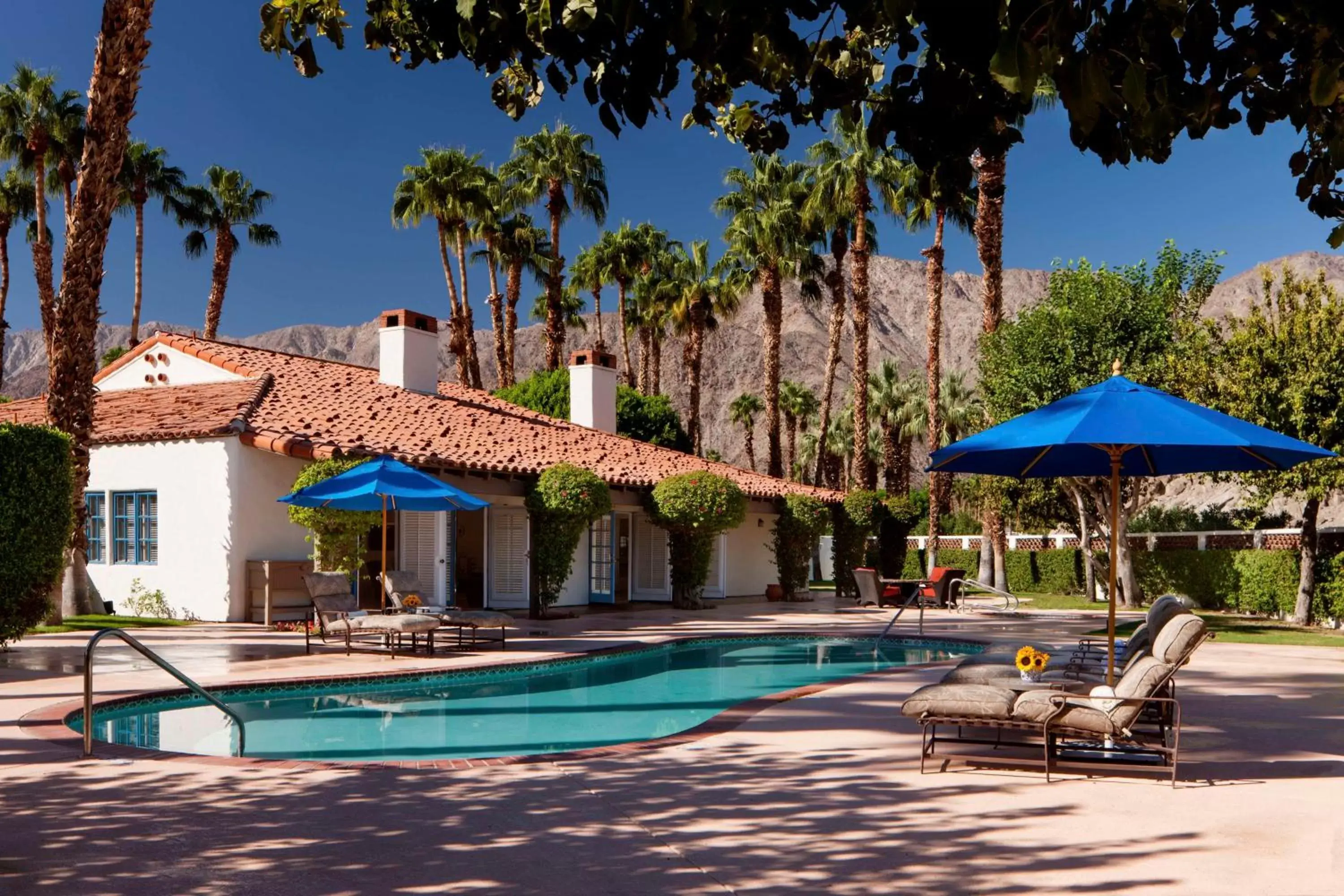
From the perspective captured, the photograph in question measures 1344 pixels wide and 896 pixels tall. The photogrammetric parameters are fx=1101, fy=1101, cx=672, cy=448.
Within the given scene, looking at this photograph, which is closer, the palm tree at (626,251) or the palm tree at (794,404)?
the palm tree at (626,251)

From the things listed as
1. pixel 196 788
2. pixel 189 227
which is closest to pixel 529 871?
pixel 196 788

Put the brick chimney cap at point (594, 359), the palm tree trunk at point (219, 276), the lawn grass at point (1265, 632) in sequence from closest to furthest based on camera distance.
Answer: the lawn grass at point (1265, 632), the brick chimney cap at point (594, 359), the palm tree trunk at point (219, 276)

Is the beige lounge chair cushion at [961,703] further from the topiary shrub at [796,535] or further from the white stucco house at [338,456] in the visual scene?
the topiary shrub at [796,535]

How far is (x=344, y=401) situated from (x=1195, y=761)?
1897 cm

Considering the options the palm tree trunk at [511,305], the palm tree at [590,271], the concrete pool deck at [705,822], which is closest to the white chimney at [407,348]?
the palm tree trunk at [511,305]

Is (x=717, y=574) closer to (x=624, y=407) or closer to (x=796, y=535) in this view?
(x=796, y=535)

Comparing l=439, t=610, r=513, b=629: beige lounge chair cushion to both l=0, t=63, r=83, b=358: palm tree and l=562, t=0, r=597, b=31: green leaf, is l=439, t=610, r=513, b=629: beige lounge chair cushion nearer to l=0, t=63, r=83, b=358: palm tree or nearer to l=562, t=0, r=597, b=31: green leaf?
l=562, t=0, r=597, b=31: green leaf

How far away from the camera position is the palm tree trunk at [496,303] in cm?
4369

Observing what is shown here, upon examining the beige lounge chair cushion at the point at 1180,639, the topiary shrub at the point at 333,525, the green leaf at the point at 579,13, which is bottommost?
the beige lounge chair cushion at the point at 1180,639

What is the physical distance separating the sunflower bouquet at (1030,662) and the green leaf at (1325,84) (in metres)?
5.95

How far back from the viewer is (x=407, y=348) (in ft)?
86.5

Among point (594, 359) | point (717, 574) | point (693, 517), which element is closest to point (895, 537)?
point (717, 574)

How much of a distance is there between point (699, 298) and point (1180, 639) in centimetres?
4216

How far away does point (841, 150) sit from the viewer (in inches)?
1484
